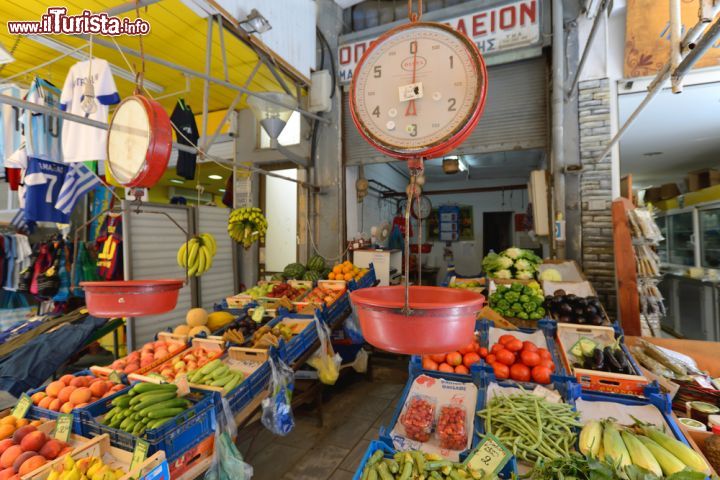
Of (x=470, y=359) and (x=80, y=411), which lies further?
(x=470, y=359)

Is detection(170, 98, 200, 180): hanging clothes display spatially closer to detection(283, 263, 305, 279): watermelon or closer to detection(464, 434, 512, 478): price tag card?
detection(283, 263, 305, 279): watermelon

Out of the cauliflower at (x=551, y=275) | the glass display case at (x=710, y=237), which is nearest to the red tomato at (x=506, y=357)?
the cauliflower at (x=551, y=275)

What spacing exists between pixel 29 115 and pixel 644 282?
253 inches

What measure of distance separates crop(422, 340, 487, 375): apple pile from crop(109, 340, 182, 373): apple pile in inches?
84.5

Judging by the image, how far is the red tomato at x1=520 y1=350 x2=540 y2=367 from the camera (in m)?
2.24

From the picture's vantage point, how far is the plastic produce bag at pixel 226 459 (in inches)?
78.6

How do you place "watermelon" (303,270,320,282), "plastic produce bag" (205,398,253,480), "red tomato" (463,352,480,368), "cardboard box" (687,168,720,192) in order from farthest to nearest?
"cardboard box" (687,168,720,192)
"watermelon" (303,270,320,282)
"red tomato" (463,352,480,368)
"plastic produce bag" (205,398,253,480)

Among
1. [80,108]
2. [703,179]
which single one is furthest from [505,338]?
[703,179]

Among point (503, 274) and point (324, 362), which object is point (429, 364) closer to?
point (324, 362)

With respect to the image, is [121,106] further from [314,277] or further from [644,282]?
[644,282]

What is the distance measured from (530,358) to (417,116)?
1.95 metres

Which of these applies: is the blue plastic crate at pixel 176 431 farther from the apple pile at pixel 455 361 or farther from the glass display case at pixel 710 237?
the glass display case at pixel 710 237

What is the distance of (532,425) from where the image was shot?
1.74 metres

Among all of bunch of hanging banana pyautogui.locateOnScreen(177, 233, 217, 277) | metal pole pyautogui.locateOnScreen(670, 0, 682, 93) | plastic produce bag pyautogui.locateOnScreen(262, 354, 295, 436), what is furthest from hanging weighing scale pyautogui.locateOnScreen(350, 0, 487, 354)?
bunch of hanging banana pyautogui.locateOnScreen(177, 233, 217, 277)
